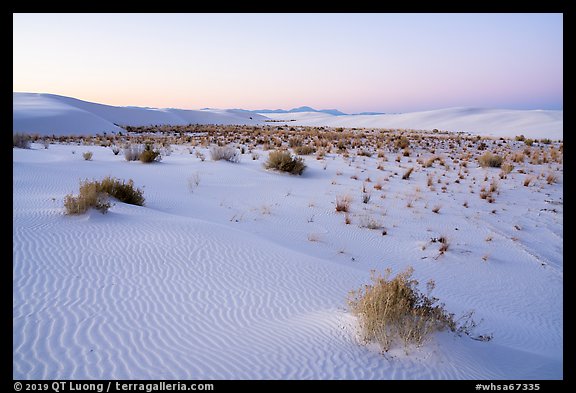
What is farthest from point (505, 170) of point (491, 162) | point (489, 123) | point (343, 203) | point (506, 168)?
point (489, 123)

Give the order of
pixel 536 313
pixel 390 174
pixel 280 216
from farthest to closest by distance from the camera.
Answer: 1. pixel 390 174
2. pixel 280 216
3. pixel 536 313

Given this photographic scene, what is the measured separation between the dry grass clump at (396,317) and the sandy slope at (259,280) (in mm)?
170

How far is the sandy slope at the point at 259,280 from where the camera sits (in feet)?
13.9

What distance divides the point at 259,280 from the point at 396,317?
2614 millimetres

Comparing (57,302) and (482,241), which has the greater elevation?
(57,302)

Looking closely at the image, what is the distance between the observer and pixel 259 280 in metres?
6.77

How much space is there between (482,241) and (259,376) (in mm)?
8289

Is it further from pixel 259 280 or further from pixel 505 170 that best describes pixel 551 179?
pixel 259 280

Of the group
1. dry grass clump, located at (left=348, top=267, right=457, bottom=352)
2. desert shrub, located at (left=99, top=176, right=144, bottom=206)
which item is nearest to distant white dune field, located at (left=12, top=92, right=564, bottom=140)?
desert shrub, located at (left=99, top=176, right=144, bottom=206)
